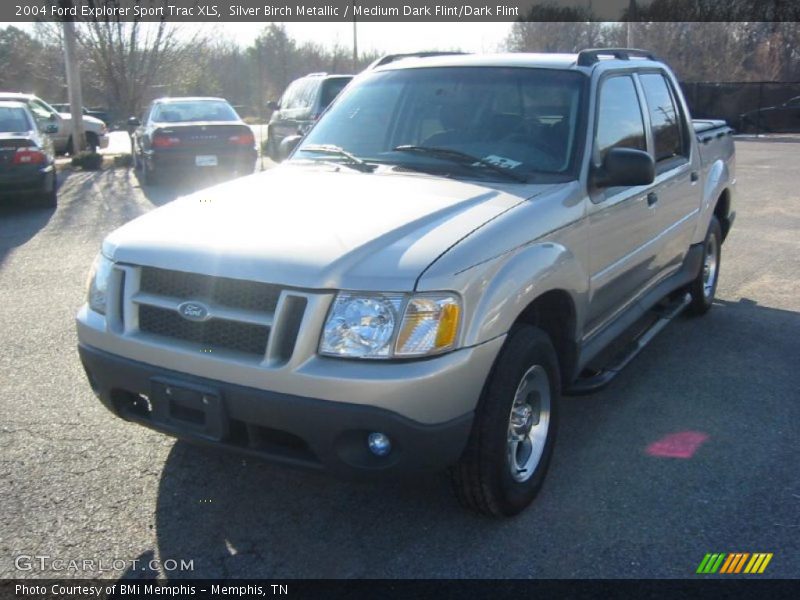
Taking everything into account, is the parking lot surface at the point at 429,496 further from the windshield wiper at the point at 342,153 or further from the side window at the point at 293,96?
the side window at the point at 293,96

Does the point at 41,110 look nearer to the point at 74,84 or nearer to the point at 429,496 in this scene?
the point at 74,84

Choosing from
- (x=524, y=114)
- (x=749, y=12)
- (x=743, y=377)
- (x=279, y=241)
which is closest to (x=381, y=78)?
(x=524, y=114)

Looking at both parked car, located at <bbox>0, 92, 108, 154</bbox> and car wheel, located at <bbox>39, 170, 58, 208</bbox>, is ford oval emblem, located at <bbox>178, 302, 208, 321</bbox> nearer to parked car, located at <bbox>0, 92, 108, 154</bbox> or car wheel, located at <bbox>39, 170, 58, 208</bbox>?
car wheel, located at <bbox>39, 170, 58, 208</bbox>

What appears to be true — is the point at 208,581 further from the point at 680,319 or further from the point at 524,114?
the point at 680,319

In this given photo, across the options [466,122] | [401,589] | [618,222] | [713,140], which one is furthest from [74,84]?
[401,589]

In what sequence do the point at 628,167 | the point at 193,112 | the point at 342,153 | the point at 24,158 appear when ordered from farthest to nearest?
the point at 193,112
the point at 24,158
the point at 342,153
the point at 628,167

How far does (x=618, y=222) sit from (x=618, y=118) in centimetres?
66

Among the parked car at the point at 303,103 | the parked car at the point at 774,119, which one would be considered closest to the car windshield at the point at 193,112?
the parked car at the point at 303,103

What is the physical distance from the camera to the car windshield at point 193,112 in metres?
14.8

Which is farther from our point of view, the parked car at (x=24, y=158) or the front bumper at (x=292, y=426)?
the parked car at (x=24, y=158)

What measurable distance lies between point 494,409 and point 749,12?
42765 mm

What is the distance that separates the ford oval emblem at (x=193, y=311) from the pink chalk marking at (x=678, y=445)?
235 cm

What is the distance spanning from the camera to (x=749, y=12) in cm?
3956

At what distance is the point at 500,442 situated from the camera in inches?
124
